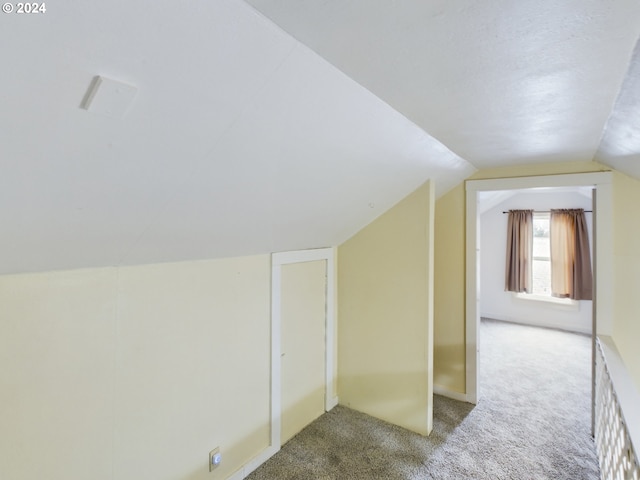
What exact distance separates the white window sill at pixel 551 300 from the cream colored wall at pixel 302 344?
4.28m

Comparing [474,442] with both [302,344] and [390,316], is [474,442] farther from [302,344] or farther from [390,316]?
[302,344]

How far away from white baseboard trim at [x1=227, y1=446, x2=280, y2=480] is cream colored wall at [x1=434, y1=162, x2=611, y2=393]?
5.74 ft

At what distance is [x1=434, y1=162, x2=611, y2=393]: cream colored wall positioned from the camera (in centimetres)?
310

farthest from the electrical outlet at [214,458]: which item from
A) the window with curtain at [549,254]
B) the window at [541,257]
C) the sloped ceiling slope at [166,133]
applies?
the window at [541,257]

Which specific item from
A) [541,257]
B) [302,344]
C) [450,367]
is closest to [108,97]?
[302,344]

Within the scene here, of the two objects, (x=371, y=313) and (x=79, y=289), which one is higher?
(x=79, y=289)

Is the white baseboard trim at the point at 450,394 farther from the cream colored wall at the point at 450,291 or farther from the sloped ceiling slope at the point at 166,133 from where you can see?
the sloped ceiling slope at the point at 166,133

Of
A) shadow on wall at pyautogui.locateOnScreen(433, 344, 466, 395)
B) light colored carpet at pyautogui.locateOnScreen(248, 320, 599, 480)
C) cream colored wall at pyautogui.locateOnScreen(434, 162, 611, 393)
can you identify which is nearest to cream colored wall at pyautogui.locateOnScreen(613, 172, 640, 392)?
light colored carpet at pyautogui.locateOnScreen(248, 320, 599, 480)

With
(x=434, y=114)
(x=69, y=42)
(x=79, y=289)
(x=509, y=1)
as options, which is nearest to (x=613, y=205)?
(x=434, y=114)

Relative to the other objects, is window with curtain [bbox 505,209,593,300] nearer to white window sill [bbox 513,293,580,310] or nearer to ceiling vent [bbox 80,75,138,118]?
white window sill [bbox 513,293,580,310]

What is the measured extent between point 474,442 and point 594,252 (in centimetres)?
170

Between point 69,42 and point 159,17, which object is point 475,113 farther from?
point 69,42

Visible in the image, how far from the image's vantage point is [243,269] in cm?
211

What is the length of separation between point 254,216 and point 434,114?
102 cm
